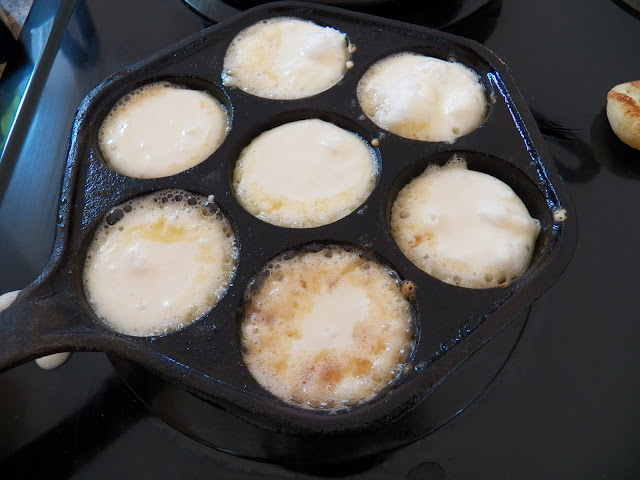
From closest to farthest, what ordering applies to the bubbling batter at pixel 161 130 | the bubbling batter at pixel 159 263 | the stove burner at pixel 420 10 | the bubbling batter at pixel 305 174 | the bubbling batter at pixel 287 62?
1. the bubbling batter at pixel 159 263
2. the bubbling batter at pixel 305 174
3. the bubbling batter at pixel 161 130
4. the bubbling batter at pixel 287 62
5. the stove burner at pixel 420 10

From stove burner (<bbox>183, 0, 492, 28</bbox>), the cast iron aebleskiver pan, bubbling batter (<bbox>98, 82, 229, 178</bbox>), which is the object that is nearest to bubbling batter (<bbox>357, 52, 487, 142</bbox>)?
the cast iron aebleskiver pan

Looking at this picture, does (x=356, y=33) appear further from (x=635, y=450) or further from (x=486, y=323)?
(x=635, y=450)

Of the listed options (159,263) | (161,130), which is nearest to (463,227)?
(159,263)

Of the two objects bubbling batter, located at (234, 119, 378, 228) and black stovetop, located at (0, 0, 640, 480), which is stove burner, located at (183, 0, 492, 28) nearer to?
black stovetop, located at (0, 0, 640, 480)

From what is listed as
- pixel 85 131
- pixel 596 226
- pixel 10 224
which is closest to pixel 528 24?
pixel 596 226

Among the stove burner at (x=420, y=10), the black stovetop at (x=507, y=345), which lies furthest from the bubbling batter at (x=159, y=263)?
the stove burner at (x=420, y=10)

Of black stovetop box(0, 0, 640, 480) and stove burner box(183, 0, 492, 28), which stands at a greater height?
stove burner box(183, 0, 492, 28)

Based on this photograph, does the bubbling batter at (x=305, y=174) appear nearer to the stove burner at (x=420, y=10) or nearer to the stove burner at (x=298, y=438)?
the stove burner at (x=298, y=438)

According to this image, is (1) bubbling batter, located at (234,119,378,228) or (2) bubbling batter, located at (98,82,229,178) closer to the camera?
(1) bubbling batter, located at (234,119,378,228)
